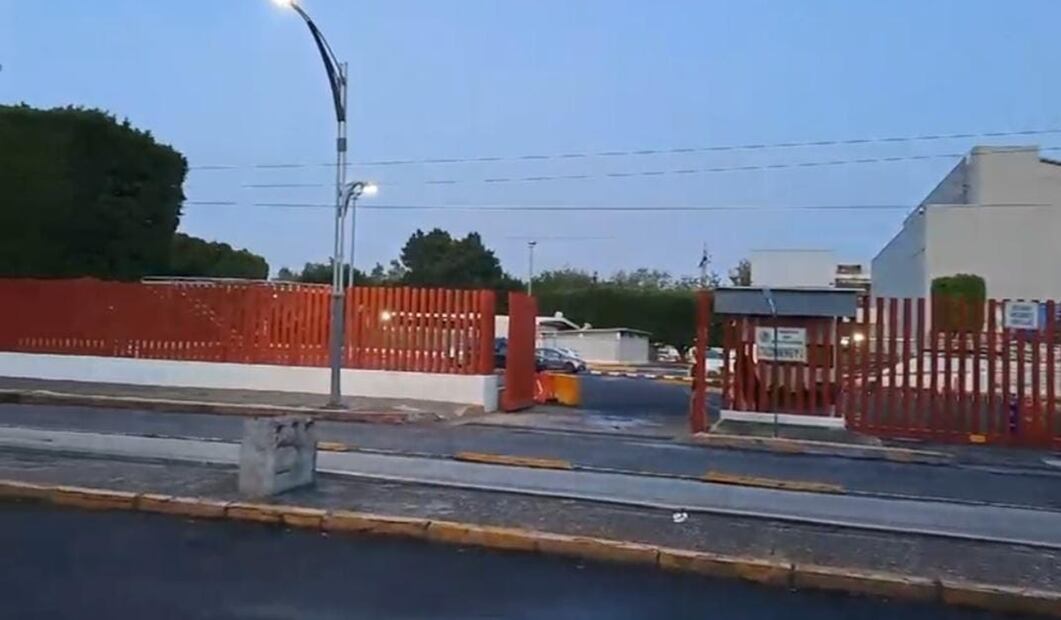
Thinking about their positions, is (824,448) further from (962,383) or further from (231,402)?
(231,402)

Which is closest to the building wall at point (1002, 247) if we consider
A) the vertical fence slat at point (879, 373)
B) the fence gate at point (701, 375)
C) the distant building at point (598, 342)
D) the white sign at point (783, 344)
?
the distant building at point (598, 342)

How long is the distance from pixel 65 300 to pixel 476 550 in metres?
19.9

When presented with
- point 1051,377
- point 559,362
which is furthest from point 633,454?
point 559,362

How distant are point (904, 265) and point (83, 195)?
3761 cm

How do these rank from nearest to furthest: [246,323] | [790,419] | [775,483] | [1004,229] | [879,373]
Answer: [775,483] < [879,373] < [790,419] < [246,323] < [1004,229]

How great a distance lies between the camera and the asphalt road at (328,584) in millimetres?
6633

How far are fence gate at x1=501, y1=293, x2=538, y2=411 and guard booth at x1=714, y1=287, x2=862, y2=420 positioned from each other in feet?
15.2

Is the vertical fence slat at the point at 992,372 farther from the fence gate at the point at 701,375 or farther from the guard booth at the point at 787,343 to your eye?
the fence gate at the point at 701,375

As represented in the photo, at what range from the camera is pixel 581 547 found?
8.39 meters

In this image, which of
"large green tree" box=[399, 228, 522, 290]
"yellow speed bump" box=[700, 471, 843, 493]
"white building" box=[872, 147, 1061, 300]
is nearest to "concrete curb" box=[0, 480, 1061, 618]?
"yellow speed bump" box=[700, 471, 843, 493]

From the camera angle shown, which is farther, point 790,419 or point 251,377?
point 251,377

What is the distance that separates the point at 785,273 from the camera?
23.2 metres

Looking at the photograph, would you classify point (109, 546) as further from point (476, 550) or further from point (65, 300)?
point (65, 300)

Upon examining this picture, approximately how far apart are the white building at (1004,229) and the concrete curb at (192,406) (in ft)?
104
